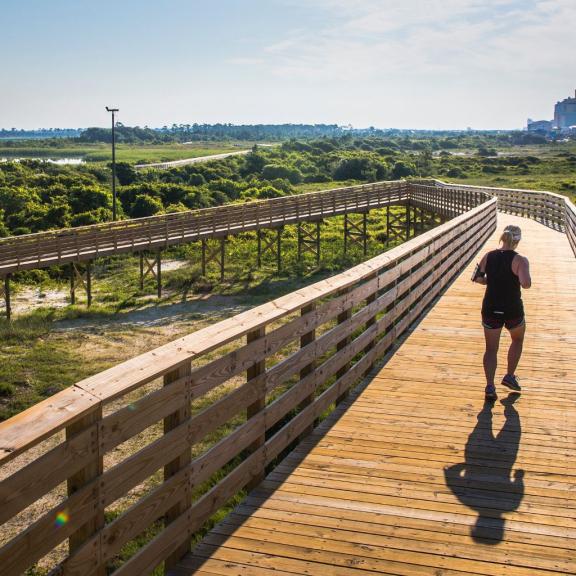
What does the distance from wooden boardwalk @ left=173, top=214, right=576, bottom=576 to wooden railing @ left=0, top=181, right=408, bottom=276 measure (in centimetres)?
2287

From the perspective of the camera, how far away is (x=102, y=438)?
3451 millimetres

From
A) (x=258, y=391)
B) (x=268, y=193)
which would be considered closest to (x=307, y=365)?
(x=258, y=391)

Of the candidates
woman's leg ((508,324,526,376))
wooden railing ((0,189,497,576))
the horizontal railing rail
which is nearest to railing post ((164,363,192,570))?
wooden railing ((0,189,497,576))

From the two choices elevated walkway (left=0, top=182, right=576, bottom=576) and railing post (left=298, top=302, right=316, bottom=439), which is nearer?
elevated walkway (left=0, top=182, right=576, bottom=576)

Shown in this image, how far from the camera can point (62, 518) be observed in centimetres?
316

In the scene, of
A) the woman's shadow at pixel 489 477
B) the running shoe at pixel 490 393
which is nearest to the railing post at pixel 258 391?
the woman's shadow at pixel 489 477

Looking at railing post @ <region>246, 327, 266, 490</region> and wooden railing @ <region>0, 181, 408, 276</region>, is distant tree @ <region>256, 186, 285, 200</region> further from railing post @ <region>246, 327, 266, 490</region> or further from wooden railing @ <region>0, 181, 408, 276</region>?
railing post @ <region>246, 327, 266, 490</region>

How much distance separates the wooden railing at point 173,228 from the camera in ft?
95.4

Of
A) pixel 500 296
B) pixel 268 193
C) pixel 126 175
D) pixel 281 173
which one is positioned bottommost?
pixel 268 193

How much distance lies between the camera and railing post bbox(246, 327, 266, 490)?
515 cm

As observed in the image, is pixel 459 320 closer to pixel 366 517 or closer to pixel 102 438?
pixel 366 517

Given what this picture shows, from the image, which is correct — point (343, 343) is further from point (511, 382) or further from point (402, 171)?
point (402, 171)

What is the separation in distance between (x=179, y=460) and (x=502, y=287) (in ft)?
13.8

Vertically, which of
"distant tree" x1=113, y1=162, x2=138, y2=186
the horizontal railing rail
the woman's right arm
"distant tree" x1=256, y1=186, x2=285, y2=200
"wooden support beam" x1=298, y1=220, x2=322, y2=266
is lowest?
"wooden support beam" x1=298, y1=220, x2=322, y2=266
